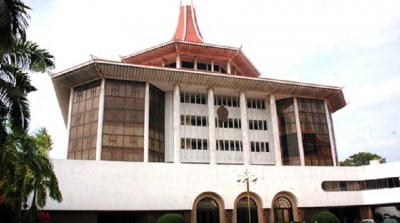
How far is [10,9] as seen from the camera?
34.8ft

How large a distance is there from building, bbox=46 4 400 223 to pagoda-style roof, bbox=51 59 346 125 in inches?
4.6

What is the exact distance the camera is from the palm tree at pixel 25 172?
760 inches

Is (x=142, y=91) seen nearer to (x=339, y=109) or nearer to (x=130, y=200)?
(x=130, y=200)

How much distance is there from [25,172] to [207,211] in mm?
16713

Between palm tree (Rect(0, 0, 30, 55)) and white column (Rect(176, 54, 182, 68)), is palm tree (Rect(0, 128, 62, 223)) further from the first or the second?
white column (Rect(176, 54, 182, 68))

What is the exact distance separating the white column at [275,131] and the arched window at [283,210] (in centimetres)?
521

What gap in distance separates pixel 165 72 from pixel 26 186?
1844 cm

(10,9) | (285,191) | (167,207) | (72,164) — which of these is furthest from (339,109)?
(10,9)

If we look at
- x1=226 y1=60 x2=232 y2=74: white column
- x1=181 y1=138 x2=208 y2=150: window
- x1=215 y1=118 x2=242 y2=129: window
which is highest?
x1=226 y1=60 x2=232 y2=74: white column

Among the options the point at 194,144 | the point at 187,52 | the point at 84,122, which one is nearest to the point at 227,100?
the point at 194,144

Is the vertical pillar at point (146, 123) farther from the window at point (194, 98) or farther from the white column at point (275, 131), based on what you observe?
the white column at point (275, 131)

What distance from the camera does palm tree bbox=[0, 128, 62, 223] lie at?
19312 millimetres

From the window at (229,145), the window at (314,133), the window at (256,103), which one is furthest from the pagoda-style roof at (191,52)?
the window at (229,145)

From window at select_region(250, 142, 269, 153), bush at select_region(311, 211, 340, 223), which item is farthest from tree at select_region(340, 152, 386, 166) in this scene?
bush at select_region(311, 211, 340, 223)
